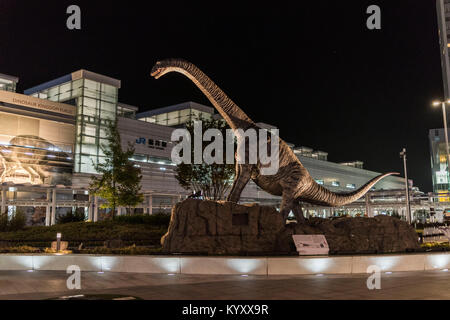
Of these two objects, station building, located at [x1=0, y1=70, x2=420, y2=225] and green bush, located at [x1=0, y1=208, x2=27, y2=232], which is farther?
station building, located at [x1=0, y1=70, x2=420, y2=225]

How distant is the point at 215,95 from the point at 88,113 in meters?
33.6

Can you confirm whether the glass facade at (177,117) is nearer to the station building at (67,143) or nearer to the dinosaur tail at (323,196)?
the station building at (67,143)

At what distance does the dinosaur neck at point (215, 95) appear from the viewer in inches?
488

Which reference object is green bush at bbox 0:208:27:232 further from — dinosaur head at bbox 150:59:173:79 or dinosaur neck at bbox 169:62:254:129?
dinosaur neck at bbox 169:62:254:129

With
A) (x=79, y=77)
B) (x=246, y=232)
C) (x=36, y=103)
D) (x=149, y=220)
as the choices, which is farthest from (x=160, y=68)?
(x=79, y=77)

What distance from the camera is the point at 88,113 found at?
4300cm

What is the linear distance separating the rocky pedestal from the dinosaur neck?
2781 mm

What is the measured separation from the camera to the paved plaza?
744 cm

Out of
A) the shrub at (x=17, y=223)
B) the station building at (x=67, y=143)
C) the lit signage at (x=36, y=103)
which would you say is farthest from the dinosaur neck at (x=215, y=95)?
the lit signage at (x=36, y=103)

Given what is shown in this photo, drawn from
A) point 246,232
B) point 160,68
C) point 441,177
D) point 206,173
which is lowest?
point 246,232

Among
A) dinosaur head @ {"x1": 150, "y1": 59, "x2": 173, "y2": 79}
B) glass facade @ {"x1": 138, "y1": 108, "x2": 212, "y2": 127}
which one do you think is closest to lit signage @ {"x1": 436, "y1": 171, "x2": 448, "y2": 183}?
glass facade @ {"x1": 138, "y1": 108, "x2": 212, "y2": 127}

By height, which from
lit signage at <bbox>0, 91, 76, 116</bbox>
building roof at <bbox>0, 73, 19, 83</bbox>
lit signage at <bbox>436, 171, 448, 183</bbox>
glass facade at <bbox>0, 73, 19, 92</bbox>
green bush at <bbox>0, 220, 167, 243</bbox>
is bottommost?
green bush at <bbox>0, 220, 167, 243</bbox>

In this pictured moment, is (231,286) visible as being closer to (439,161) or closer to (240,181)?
(240,181)
